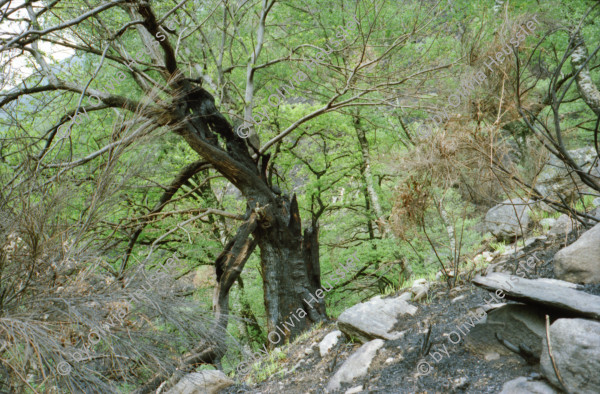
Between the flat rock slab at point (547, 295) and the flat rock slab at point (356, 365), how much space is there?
50.2 inches

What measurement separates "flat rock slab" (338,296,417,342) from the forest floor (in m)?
0.12

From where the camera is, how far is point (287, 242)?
6.29 metres

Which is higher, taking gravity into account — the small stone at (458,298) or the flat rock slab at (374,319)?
the flat rock slab at (374,319)

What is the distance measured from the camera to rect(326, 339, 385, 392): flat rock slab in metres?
3.48

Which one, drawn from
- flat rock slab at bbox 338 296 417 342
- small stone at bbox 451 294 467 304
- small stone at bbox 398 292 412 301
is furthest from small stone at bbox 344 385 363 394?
small stone at bbox 398 292 412 301

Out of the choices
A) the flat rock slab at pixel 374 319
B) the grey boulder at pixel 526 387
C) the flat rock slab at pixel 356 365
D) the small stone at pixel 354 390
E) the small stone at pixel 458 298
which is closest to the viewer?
the grey boulder at pixel 526 387

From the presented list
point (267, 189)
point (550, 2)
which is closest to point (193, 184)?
point (267, 189)

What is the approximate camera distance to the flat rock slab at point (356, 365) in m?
3.48

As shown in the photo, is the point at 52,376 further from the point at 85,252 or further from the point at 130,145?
the point at 130,145

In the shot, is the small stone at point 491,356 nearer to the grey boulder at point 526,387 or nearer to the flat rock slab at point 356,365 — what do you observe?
the grey boulder at point 526,387

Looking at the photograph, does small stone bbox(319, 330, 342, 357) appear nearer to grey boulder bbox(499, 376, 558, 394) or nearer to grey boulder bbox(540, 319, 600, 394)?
grey boulder bbox(499, 376, 558, 394)

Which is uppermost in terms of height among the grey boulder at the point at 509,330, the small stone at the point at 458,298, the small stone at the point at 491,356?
the grey boulder at the point at 509,330

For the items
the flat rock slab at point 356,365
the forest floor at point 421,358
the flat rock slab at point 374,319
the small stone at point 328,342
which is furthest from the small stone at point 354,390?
the small stone at point 328,342

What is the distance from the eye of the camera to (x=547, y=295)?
8.59ft
